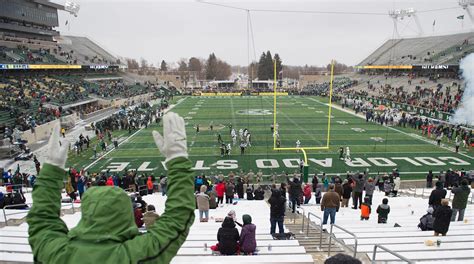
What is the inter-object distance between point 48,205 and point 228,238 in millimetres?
3145

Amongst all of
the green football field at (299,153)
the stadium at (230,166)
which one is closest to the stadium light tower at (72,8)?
the stadium at (230,166)

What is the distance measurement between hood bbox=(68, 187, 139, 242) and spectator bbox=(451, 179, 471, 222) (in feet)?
23.6

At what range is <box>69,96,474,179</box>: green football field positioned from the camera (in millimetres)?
16656

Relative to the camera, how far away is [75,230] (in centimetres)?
134

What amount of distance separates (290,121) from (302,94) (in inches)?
998

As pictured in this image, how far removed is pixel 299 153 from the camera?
19.2 m

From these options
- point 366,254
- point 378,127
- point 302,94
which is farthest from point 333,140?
point 302,94

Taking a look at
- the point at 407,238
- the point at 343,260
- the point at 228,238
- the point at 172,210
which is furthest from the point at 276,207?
the point at 172,210

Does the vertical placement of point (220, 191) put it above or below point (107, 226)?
below

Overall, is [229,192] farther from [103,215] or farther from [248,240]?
[103,215]

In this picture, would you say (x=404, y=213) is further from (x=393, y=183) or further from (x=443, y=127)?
(x=443, y=127)

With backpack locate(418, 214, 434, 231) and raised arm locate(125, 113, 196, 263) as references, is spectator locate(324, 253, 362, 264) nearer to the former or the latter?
raised arm locate(125, 113, 196, 263)

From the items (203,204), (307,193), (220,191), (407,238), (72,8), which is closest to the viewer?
(407,238)

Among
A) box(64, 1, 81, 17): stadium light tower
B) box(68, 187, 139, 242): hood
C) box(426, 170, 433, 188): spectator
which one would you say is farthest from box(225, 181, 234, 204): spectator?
box(64, 1, 81, 17): stadium light tower
